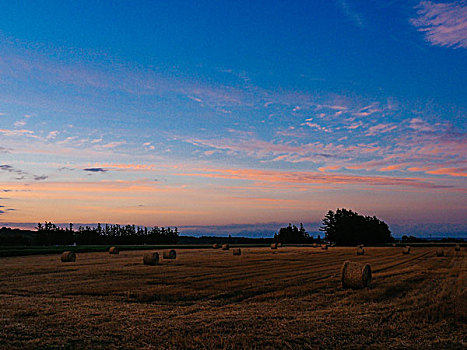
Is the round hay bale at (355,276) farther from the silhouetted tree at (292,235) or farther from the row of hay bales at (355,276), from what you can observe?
the silhouetted tree at (292,235)

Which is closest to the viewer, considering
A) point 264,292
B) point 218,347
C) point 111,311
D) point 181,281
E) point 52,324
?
point 218,347

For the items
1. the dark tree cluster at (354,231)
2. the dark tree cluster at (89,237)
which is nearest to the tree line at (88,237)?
the dark tree cluster at (89,237)

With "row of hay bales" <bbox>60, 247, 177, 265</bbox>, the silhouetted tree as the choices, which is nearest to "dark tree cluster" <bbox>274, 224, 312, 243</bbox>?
the silhouetted tree

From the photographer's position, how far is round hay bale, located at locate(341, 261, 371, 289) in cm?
1767

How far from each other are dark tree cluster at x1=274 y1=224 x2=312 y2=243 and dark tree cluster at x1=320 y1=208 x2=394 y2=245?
1035cm

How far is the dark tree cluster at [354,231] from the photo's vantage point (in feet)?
341

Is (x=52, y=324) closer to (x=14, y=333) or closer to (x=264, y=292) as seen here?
(x=14, y=333)

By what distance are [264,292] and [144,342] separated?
25.3ft

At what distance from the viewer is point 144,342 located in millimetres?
9461

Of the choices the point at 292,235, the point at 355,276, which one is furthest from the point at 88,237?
the point at 355,276

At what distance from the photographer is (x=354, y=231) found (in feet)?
342

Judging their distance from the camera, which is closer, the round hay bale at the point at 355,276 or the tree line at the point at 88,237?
the round hay bale at the point at 355,276

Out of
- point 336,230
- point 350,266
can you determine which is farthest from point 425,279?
point 336,230

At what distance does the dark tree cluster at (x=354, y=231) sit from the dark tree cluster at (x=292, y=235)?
1035 cm
